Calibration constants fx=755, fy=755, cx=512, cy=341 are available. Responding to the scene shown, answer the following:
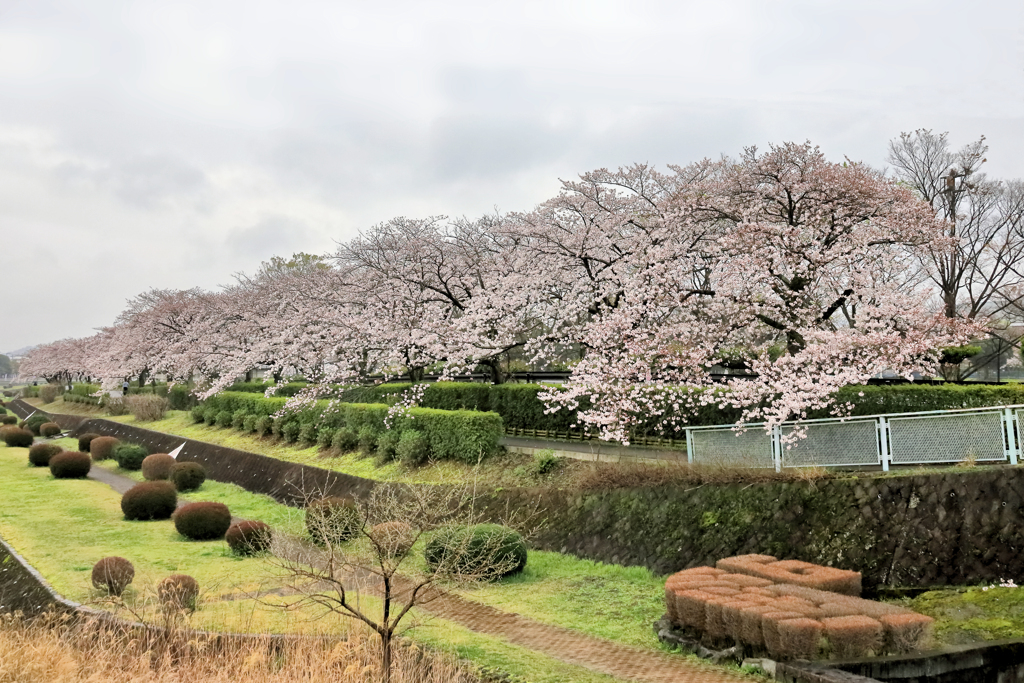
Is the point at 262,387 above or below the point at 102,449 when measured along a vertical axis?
above

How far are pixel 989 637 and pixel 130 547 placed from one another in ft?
58.6

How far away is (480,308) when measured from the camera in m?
21.3

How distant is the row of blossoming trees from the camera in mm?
14492

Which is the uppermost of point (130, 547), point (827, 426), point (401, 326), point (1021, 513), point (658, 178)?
point (658, 178)

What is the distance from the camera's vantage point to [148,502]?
21906 mm

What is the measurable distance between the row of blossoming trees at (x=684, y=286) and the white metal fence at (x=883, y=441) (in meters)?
0.61

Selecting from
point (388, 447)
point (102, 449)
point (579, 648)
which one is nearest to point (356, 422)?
point (388, 447)

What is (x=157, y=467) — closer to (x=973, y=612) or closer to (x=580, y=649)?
(x=580, y=649)

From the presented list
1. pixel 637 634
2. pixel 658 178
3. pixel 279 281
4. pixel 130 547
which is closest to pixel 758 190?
pixel 658 178

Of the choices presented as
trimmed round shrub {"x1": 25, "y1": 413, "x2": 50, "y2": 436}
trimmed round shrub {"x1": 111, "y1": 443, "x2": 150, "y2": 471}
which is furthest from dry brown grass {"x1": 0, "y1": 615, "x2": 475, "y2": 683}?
trimmed round shrub {"x1": 25, "y1": 413, "x2": 50, "y2": 436}

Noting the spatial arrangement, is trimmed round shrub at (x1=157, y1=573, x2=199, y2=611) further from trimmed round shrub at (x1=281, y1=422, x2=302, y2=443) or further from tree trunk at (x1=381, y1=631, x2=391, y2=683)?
trimmed round shrub at (x1=281, y1=422, x2=302, y2=443)

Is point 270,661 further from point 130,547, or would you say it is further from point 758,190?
point 758,190

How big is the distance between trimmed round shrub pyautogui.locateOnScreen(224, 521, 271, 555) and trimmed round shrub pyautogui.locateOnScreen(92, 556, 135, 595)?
3509 mm

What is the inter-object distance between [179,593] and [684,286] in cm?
1194
